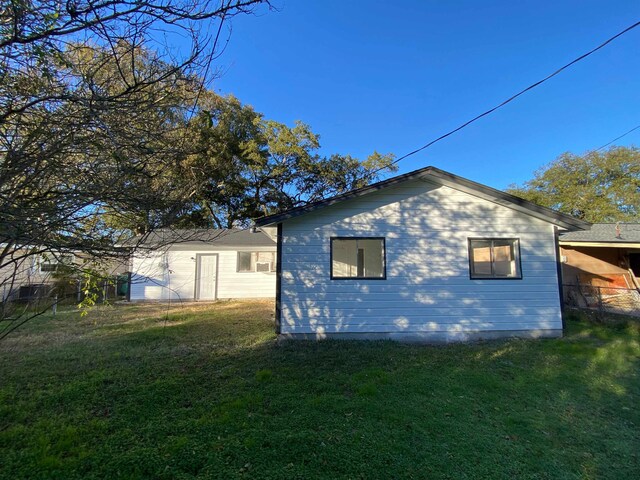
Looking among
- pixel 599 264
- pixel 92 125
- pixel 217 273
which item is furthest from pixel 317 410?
pixel 599 264

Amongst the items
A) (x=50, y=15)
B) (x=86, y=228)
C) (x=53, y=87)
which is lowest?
(x=86, y=228)

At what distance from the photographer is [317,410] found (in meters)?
3.90

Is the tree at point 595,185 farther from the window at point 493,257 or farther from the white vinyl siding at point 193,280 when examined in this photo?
the white vinyl siding at point 193,280

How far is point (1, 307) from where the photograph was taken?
2205 millimetres

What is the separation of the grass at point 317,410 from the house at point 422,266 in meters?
0.68

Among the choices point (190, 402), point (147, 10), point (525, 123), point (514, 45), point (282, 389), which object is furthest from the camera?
point (525, 123)

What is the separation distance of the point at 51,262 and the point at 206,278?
501 inches

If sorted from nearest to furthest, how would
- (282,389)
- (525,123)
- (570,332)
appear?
(282,389)
(570,332)
(525,123)

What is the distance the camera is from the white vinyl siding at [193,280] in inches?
575

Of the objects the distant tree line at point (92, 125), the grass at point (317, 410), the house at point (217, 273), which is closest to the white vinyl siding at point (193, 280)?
the house at point (217, 273)

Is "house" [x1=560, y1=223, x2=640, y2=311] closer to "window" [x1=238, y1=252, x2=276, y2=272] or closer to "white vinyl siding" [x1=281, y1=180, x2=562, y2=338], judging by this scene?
"white vinyl siding" [x1=281, y1=180, x2=562, y2=338]

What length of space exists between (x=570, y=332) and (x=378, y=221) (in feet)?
18.6

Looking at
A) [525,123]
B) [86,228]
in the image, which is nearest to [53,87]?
[86,228]

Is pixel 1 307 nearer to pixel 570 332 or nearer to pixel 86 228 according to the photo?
pixel 86 228
